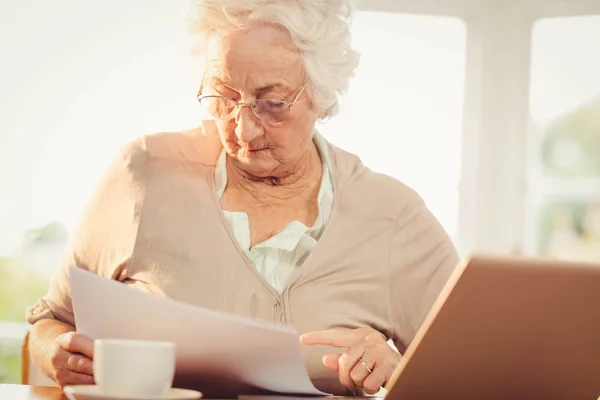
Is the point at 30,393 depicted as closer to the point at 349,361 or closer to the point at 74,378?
the point at 74,378

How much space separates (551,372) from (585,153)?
2341mm

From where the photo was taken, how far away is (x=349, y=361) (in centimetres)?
135

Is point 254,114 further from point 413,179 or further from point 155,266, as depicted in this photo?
point 413,179

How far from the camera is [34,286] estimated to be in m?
3.15

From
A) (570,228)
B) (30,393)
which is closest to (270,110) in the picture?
(30,393)

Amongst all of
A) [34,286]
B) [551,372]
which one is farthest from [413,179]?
[551,372]

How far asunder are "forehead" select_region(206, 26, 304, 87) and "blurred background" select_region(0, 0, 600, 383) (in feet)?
4.49

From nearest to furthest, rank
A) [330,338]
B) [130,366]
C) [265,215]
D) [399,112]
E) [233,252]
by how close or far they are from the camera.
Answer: [130,366], [330,338], [233,252], [265,215], [399,112]

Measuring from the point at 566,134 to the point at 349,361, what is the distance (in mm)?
2172

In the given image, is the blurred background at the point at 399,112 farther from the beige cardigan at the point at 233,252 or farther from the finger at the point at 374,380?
the finger at the point at 374,380

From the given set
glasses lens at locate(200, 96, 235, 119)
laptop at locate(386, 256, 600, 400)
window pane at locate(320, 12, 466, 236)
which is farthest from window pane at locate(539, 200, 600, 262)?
laptop at locate(386, 256, 600, 400)

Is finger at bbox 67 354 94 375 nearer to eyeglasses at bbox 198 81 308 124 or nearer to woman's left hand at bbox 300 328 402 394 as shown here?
woman's left hand at bbox 300 328 402 394

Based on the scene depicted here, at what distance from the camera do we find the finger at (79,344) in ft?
4.07

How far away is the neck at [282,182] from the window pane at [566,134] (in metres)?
1.57
